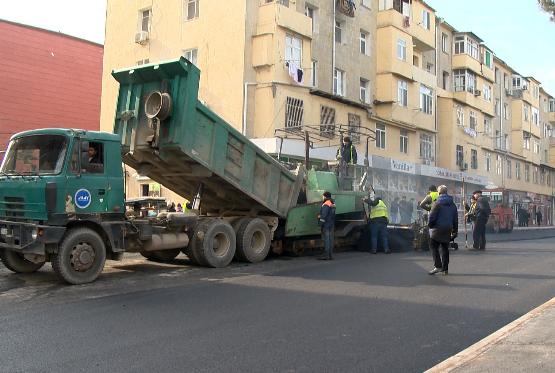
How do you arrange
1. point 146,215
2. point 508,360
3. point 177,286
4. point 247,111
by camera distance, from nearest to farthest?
point 508,360, point 177,286, point 146,215, point 247,111

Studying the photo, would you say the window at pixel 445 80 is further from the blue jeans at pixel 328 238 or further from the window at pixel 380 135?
the blue jeans at pixel 328 238

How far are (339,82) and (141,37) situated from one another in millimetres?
10517

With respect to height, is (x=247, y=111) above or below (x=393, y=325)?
above

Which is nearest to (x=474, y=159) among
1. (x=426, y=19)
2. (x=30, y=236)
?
(x=426, y=19)

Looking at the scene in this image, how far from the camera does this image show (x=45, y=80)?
30250mm

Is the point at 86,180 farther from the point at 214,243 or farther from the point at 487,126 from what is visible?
the point at 487,126

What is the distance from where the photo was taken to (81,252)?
30.2 ft

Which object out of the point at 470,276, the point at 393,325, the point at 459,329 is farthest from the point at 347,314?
the point at 470,276

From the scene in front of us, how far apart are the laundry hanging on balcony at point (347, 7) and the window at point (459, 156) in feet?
52.5

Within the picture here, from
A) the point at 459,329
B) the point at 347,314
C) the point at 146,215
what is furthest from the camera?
the point at 146,215

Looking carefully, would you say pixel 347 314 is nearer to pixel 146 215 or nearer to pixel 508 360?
pixel 508 360

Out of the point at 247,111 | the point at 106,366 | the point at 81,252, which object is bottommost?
the point at 106,366

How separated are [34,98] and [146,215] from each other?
2193 cm

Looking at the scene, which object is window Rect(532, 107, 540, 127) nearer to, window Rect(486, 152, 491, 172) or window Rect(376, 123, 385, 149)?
window Rect(486, 152, 491, 172)
